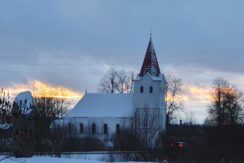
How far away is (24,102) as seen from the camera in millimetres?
26672

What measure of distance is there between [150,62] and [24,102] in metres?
75.7

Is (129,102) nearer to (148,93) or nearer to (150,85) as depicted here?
(148,93)

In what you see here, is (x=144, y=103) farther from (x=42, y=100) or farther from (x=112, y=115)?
(x=42, y=100)

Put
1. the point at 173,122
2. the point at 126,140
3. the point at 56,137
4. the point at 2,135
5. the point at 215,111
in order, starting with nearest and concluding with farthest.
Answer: the point at 2,135 → the point at 56,137 → the point at 126,140 → the point at 215,111 → the point at 173,122

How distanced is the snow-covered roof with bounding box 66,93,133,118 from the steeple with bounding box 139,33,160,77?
229 inches

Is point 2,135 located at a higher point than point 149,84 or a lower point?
lower

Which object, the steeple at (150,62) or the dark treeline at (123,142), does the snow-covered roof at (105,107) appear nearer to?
the steeple at (150,62)

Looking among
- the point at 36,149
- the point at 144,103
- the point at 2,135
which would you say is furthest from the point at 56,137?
the point at 144,103

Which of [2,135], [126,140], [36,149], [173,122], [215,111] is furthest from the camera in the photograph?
[173,122]

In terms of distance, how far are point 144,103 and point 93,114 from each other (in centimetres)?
988

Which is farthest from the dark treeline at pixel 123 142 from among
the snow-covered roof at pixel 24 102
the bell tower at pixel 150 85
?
the bell tower at pixel 150 85

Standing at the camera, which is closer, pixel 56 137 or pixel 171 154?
pixel 171 154

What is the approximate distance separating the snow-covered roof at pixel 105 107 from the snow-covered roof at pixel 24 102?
7324 centimetres

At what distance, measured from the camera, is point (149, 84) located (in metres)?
102
